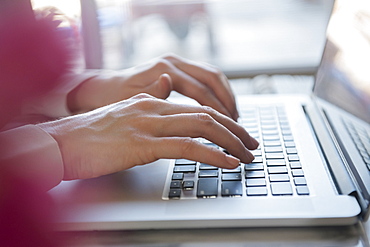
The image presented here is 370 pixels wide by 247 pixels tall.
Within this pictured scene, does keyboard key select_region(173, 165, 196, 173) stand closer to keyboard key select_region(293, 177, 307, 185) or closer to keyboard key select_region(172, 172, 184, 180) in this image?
keyboard key select_region(172, 172, 184, 180)

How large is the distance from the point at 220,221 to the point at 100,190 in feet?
0.56

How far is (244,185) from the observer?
20.6 inches

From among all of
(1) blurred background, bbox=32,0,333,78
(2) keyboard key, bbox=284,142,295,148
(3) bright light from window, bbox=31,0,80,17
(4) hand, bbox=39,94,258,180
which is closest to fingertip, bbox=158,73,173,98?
(4) hand, bbox=39,94,258,180

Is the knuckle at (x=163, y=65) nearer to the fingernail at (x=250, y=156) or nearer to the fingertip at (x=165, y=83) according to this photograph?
the fingertip at (x=165, y=83)

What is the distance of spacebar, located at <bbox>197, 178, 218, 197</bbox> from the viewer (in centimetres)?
50

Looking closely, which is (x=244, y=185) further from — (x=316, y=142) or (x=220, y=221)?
(x=316, y=142)

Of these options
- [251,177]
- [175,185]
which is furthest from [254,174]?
[175,185]

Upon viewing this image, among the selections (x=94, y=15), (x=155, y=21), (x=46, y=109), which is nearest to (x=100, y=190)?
(x=46, y=109)

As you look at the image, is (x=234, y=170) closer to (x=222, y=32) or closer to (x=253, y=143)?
(x=253, y=143)

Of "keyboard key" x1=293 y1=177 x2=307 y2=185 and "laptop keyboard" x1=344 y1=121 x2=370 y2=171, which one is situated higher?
"laptop keyboard" x1=344 y1=121 x2=370 y2=171

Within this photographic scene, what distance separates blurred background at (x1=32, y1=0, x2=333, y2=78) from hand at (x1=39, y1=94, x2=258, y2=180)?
78 centimetres

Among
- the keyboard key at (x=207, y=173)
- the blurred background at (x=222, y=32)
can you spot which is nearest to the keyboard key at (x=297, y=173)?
the keyboard key at (x=207, y=173)

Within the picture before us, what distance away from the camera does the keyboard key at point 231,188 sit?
50 cm

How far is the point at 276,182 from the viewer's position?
0.52 meters
